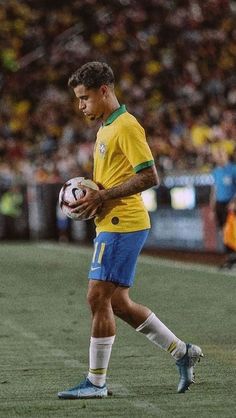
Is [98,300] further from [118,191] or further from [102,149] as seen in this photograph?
[102,149]

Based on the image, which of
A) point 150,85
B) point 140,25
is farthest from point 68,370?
point 150,85

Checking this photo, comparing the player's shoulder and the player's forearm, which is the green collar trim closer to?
the player's shoulder

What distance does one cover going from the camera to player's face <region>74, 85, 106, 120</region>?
31.6ft

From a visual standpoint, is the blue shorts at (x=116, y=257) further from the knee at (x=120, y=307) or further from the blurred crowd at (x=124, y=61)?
the blurred crowd at (x=124, y=61)

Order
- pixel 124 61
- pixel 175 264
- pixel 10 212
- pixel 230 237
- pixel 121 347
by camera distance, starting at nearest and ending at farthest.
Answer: pixel 121 347, pixel 230 237, pixel 175 264, pixel 124 61, pixel 10 212

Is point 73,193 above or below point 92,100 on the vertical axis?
below

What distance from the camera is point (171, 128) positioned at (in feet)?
110

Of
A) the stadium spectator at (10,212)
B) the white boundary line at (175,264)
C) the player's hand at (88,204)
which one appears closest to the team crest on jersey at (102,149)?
the player's hand at (88,204)

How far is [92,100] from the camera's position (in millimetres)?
9656

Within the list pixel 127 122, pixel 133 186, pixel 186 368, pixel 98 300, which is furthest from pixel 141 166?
pixel 186 368

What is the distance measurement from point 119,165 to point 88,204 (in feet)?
1.10

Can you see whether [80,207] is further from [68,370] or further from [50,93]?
[50,93]

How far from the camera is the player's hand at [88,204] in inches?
376

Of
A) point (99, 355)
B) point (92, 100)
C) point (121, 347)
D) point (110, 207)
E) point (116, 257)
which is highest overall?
point (92, 100)
